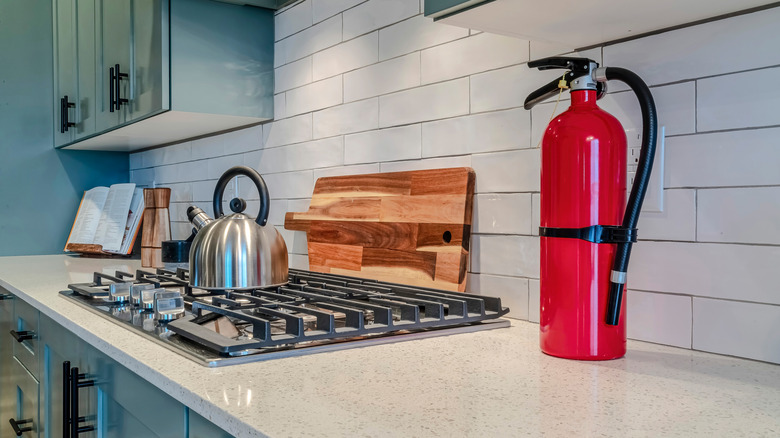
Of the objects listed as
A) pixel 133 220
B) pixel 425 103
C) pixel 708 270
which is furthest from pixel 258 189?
pixel 133 220

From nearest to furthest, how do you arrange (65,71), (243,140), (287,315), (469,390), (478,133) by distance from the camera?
1. (469,390)
2. (287,315)
3. (478,133)
4. (243,140)
5. (65,71)

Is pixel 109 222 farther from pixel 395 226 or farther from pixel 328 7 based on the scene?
pixel 395 226

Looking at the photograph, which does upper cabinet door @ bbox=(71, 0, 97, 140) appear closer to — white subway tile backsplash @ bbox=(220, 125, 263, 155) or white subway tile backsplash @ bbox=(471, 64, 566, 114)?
white subway tile backsplash @ bbox=(220, 125, 263, 155)

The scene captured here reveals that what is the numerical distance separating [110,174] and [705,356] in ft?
9.54

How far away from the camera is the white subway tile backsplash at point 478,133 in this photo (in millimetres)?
1216

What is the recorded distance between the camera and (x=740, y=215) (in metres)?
0.88

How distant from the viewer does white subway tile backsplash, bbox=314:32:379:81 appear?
160 cm

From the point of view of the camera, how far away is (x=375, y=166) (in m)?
1.59

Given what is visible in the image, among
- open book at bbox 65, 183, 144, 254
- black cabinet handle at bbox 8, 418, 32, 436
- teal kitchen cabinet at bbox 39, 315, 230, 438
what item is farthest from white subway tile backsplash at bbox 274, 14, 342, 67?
black cabinet handle at bbox 8, 418, 32, 436

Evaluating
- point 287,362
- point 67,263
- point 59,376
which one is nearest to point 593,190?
point 287,362

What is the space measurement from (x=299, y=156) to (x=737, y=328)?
130 cm

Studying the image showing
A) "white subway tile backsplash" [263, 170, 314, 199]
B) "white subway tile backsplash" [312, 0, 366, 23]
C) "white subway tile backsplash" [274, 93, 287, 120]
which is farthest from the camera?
"white subway tile backsplash" [274, 93, 287, 120]

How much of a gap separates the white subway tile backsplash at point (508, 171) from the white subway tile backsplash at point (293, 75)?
75 cm

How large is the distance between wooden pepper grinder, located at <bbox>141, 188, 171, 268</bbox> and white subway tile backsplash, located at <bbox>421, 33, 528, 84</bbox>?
1288mm
